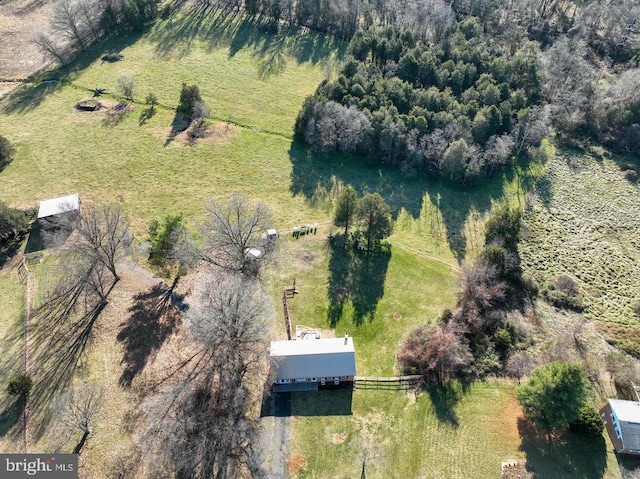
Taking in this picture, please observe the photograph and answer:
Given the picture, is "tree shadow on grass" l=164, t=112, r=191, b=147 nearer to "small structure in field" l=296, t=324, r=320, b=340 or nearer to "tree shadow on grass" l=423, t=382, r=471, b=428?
"small structure in field" l=296, t=324, r=320, b=340

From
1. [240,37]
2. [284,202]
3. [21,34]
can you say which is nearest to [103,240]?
[284,202]

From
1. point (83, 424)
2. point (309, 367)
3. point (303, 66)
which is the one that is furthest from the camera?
point (303, 66)

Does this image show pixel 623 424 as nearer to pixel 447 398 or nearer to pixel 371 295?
pixel 447 398

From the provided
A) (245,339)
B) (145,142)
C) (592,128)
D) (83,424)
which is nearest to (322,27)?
(145,142)

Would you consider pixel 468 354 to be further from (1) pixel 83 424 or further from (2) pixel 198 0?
(2) pixel 198 0

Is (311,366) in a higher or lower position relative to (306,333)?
higher

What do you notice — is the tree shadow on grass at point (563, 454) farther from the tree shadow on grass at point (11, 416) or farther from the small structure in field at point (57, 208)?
the small structure in field at point (57, 208)
